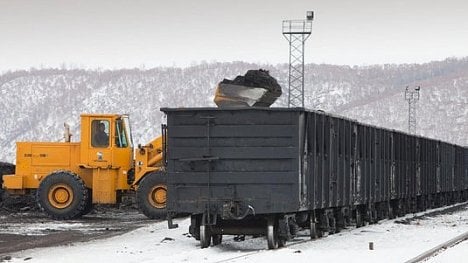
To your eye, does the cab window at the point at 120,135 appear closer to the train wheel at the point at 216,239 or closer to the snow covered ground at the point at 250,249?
the snow covered ground at the point at 250,249

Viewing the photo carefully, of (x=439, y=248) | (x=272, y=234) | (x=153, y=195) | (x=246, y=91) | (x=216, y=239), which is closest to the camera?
(x=272, y=234)

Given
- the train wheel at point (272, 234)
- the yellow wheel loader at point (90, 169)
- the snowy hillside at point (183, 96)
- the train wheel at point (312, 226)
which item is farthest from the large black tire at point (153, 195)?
the snowy hillside at point (183, 96)

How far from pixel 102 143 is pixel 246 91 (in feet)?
28.4

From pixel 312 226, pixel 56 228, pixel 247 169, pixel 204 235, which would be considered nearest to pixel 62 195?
pixel 56 228

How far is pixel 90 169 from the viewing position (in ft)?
85.0

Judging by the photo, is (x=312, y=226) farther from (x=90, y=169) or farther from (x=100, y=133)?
(x=90, y=169)

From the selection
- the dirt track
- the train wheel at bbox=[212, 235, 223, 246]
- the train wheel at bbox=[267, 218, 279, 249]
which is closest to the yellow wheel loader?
the dirt track

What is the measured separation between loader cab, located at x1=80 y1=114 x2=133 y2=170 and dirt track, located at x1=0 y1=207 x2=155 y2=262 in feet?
5.42

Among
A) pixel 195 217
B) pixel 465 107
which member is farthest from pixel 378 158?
pixel 465 107

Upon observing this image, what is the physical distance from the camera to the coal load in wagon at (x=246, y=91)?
1800 centimetres

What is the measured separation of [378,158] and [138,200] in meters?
6.65

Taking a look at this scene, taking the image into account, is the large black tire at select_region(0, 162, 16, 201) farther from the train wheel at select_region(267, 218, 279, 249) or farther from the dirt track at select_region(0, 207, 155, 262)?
the train wheel at select_region(267, 218, 279, 249)

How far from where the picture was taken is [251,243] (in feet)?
58.8

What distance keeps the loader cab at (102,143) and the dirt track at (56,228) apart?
165cm
